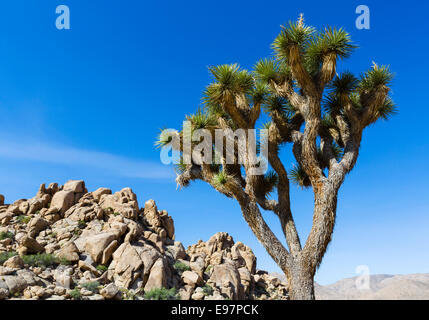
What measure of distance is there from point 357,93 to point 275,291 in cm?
1125

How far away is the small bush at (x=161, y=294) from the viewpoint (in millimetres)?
11968

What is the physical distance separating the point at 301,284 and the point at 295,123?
5403 mm

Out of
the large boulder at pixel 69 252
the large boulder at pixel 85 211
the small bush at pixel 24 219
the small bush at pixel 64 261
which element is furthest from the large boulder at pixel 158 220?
the small bush at pixel 24 219

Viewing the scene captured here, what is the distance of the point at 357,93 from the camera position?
459 inches

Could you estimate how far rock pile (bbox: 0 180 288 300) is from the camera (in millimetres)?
11031

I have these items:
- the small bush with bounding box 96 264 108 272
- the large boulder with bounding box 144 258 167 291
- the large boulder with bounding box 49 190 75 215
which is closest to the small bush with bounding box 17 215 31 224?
the large boulder with bounding box 49 190 75 215

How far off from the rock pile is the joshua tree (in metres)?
4.43

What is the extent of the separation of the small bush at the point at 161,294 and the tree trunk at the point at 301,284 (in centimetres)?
490

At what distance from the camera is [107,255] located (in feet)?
43.3

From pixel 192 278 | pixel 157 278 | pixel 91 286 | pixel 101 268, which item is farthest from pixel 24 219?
pixel 192 278

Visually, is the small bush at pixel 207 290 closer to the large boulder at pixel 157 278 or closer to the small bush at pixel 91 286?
the large boulder at pixel 157 278

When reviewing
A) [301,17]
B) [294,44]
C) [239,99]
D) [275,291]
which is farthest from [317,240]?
[275,291]

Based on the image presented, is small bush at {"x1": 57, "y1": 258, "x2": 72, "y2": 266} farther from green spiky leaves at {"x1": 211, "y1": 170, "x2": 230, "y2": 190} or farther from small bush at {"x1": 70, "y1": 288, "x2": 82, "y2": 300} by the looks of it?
green spiky leaves at {"x1": 211, "y1": 170, "x2": 230, "y2": 190}
